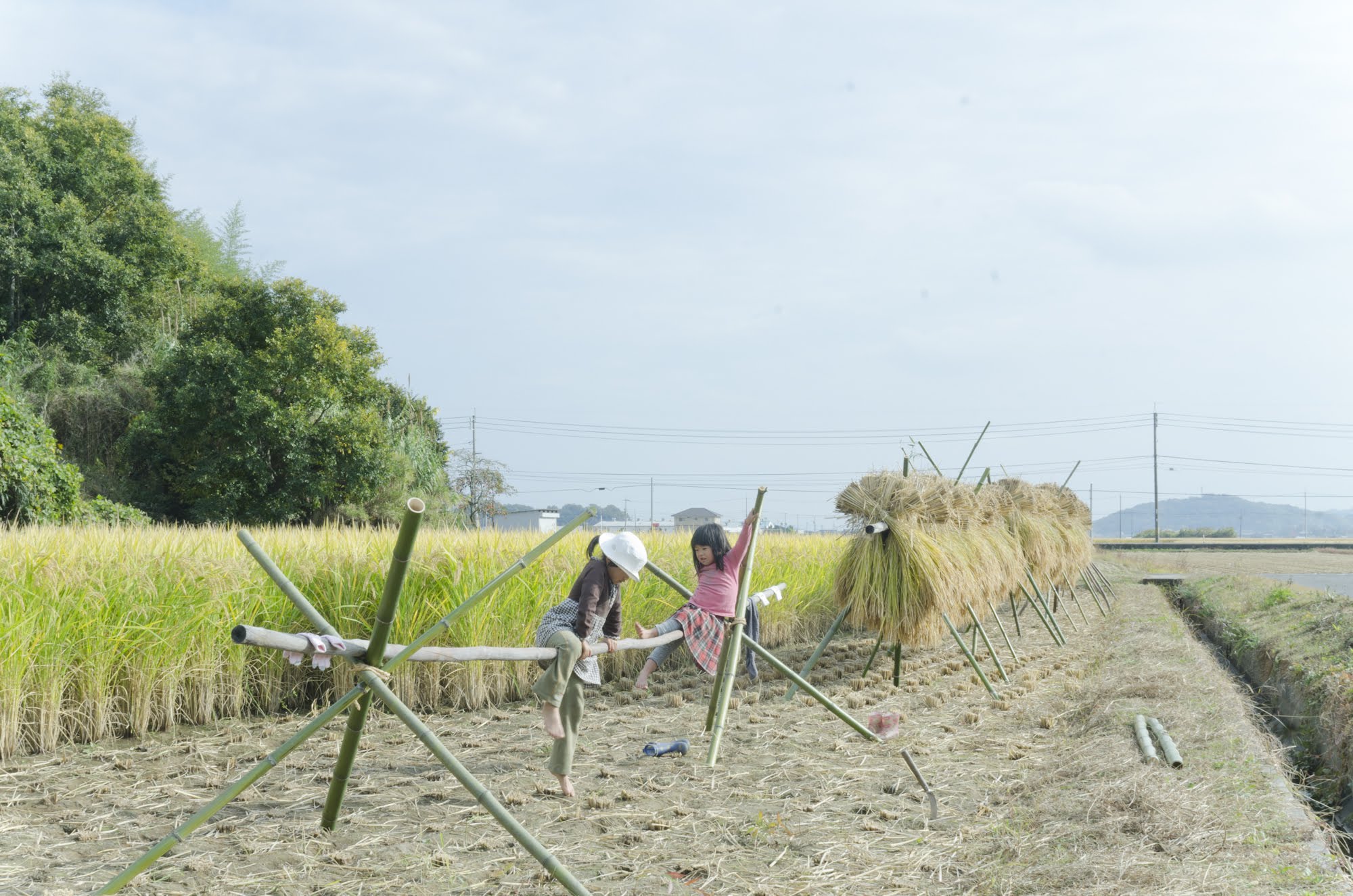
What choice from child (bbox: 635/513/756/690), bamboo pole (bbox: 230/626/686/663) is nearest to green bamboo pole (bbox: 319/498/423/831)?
bamboo pole (bbox: 230/626/686/663)

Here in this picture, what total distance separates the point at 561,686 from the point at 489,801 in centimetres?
132

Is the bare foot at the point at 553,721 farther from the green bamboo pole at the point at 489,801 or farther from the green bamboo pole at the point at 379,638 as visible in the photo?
the green bamboo pole at the point at 489,801

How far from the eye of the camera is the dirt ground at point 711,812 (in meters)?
3.75

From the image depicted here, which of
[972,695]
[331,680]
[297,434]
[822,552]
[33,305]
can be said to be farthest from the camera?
[33,305]

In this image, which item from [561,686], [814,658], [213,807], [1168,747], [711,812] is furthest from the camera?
[814,658]

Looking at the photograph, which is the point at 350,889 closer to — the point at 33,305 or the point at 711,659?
the point at 711,659

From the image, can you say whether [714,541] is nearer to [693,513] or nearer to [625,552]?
[625,552]

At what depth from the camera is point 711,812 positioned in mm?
4594

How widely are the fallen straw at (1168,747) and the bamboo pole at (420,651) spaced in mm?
3114

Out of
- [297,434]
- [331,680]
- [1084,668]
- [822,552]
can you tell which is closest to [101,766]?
Answer: [331,680]

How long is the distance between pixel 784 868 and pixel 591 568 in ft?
6.12

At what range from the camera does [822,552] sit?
13.1 meters

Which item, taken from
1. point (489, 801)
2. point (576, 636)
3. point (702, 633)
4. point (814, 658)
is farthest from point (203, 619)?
point (814, 658)

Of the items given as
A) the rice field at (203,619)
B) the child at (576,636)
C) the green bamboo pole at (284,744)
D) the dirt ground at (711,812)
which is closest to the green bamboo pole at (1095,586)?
the dirt ground at (711,812)
